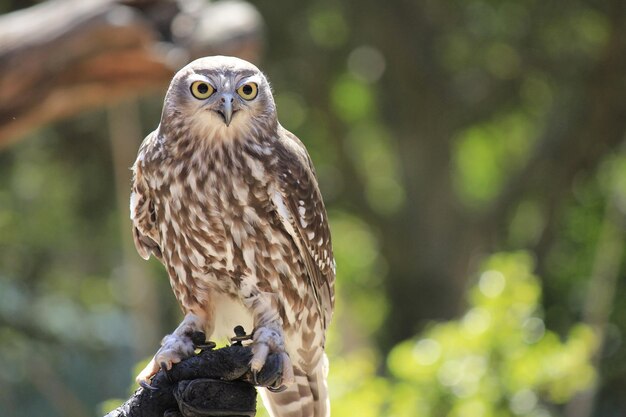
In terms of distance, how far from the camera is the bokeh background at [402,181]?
1086 cm

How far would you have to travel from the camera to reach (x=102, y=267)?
50.5 feet

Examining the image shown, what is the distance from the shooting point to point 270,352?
3330mm

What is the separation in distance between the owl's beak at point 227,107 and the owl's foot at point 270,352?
66 centimetres

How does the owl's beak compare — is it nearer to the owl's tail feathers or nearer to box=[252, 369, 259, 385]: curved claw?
box=[252, 369, 259, 385]: curved claw

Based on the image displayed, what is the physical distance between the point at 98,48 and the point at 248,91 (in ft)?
9.47

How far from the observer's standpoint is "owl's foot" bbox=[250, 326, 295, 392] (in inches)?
127

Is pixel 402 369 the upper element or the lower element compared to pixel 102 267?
lower

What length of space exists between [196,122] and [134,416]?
93 centimetres

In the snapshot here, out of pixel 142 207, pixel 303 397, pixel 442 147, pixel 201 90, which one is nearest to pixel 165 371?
pixel 142 207

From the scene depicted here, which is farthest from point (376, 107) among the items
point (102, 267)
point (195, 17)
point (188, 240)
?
point (188, 240)

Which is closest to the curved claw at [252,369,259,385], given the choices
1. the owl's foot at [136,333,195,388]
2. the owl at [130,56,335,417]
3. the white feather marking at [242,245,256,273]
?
the owl at [130,56,335,417]

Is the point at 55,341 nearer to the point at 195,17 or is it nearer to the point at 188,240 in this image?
Answer: the point at 195,17

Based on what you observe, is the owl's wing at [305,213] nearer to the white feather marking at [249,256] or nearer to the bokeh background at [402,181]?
the white feather marking at [249,256]

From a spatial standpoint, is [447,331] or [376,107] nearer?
[447,331]
